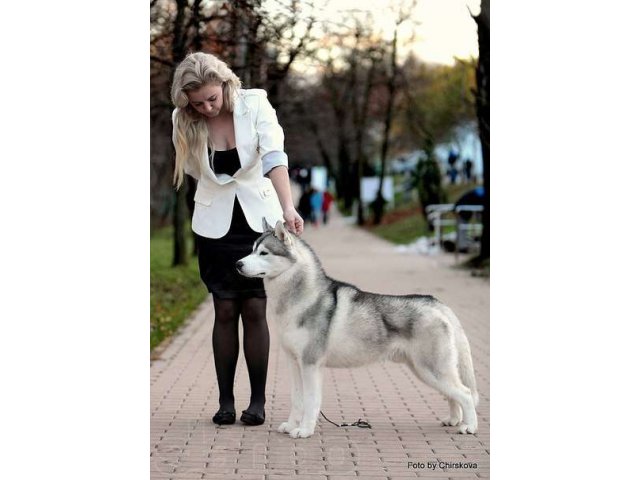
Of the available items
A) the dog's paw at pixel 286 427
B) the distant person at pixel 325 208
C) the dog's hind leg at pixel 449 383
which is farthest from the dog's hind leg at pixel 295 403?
the distant person at pixel 325 208

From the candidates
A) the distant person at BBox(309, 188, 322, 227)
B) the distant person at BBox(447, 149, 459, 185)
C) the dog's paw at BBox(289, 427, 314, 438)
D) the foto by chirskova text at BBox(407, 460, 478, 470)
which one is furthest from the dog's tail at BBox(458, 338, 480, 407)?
the distant person at BBox(447, 149, 459, 185)

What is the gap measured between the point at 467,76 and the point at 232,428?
2.60 metres

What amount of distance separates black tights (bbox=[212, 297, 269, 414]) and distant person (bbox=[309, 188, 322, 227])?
165 cm

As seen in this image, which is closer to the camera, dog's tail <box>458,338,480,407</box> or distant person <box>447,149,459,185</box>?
dog's tail <box>458,338,480,407</box>

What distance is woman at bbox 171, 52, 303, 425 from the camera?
5.88m

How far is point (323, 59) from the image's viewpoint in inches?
290

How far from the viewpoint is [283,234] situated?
18.9 feet

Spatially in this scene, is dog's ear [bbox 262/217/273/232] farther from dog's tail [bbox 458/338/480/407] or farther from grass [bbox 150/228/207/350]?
grass [bbox 150/228/207/350]

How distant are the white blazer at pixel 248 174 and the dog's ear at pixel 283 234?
257 mm

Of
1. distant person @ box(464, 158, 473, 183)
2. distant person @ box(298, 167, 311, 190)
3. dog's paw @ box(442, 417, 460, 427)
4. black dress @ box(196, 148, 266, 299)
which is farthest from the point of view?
distant person @ box(464, 158, 473, 183)

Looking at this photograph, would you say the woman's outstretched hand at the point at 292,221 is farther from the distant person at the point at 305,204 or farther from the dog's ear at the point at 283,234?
the distant person at the point at 305,204

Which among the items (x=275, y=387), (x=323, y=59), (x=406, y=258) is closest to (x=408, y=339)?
(x=275, y=387)

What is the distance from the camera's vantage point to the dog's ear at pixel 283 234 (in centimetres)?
571
